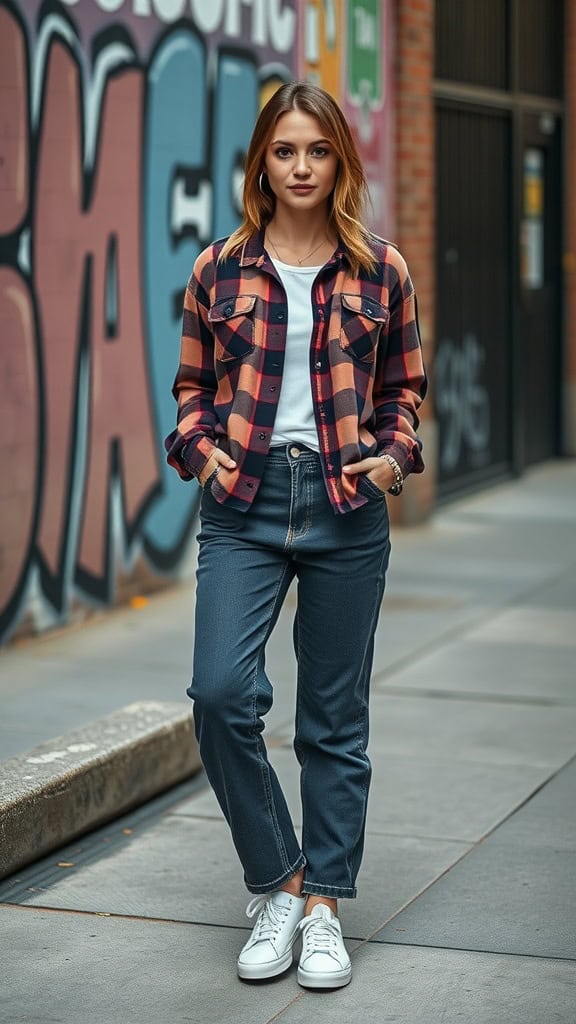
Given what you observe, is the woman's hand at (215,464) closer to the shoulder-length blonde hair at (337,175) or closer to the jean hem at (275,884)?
the shoulder-length blonde hair at (337,175)

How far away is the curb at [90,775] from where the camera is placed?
4730 millimetres

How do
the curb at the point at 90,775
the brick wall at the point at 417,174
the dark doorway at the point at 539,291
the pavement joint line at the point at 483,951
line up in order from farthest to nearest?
the dark doorway at the point at 539,291
the brick wall at the point at 417,174
the curb at the point at 90,775
the pavement joint line at the point at 483,951

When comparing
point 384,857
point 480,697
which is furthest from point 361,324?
point 480,697

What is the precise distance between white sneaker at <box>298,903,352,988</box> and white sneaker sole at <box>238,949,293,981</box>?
0.05m

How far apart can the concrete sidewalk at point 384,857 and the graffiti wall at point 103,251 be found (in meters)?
0.41

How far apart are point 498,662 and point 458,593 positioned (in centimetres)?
152

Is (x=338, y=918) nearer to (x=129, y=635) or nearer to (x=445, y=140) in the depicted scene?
(x=129, y=635)

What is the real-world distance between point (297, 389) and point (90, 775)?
163 centimetres

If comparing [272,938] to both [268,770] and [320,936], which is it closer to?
[320,936]

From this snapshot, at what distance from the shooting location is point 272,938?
4.02 metres

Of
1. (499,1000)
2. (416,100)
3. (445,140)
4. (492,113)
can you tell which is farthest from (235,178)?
(499,1000)

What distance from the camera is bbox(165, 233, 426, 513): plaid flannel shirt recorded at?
151 inches

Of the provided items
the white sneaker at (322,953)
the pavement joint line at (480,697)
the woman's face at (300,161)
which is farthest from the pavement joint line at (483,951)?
the pavement joint line at (480,697)

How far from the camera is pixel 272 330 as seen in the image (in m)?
3.85
